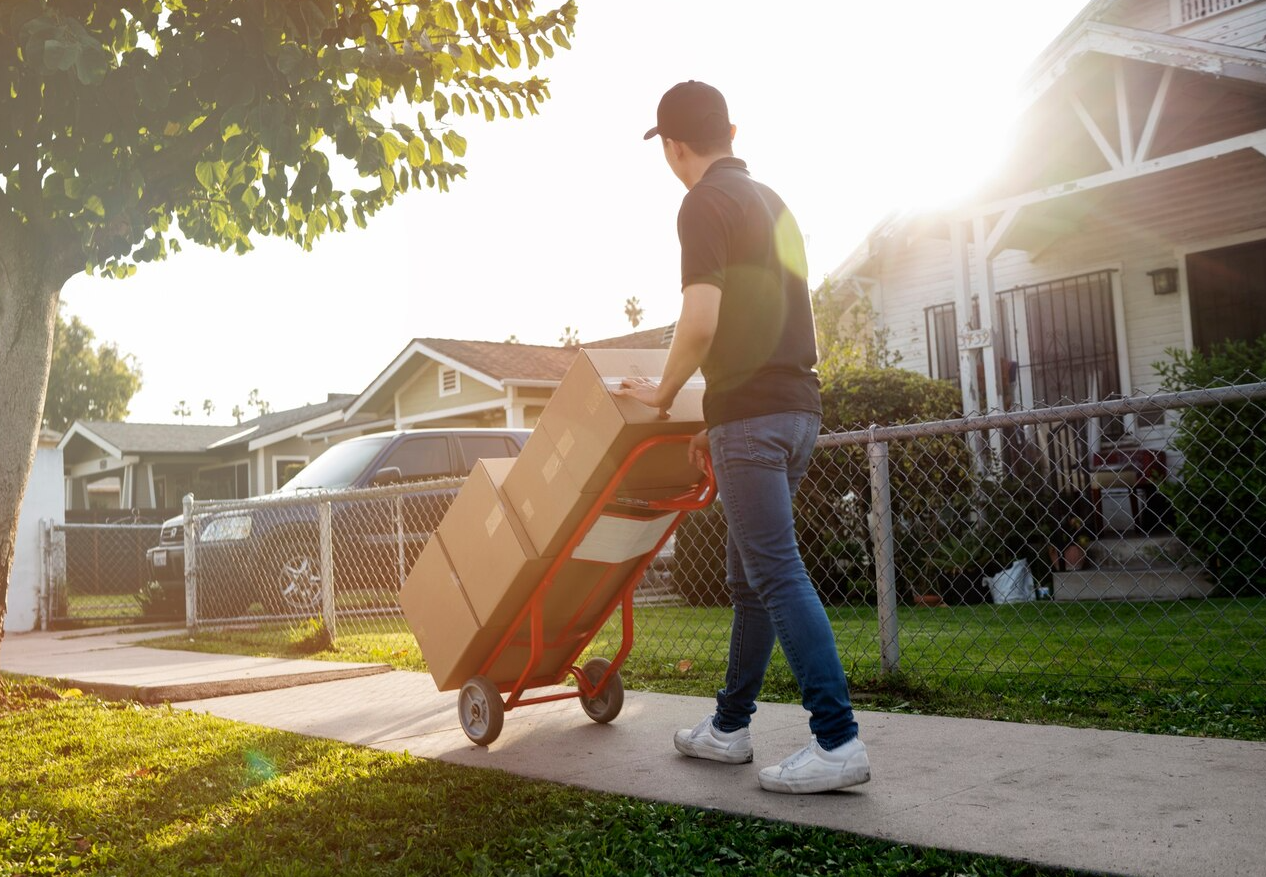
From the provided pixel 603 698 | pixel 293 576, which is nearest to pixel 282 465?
pixel 293 576

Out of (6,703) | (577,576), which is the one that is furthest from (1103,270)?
(6,703)

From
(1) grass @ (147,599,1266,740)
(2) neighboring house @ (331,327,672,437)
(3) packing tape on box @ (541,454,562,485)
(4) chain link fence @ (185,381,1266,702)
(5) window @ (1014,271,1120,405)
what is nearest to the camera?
(3) packing tape on box @ (541,454,562,485)

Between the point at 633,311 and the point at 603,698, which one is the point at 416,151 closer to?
the point at 603,698

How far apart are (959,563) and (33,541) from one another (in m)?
10.2

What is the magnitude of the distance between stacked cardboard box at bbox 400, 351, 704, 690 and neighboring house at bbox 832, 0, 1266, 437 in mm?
7772

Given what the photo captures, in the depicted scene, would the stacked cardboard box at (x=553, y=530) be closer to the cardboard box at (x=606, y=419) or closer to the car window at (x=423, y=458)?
the cardboard box at (x=606, y=419)

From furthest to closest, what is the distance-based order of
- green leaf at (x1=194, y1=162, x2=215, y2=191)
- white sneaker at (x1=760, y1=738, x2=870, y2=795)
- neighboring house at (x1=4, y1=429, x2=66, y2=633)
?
neighboring house at (x1=4, y1=429, x2=66, y2=633) < green leaf at (x1=194, y1=162, x2=215, y2=191) < white sneaker at (x1=760, y1=738, x2=870, y2=795)

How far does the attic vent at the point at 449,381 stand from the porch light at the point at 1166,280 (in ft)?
43.8

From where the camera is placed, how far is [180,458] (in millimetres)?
34375

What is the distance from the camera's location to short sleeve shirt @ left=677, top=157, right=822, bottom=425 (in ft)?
10.5

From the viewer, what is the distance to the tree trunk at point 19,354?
5.65 metres

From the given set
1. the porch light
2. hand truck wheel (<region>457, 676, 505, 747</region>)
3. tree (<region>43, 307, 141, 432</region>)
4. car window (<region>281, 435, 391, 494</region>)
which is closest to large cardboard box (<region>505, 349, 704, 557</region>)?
hand truck wheel (<region>457, 676, 505, 747</region>)

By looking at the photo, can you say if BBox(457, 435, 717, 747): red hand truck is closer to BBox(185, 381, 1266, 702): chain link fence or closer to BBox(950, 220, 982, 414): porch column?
BBox(185, 381, 1266, 702): chain link fence

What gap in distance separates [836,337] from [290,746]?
37.8 feet
